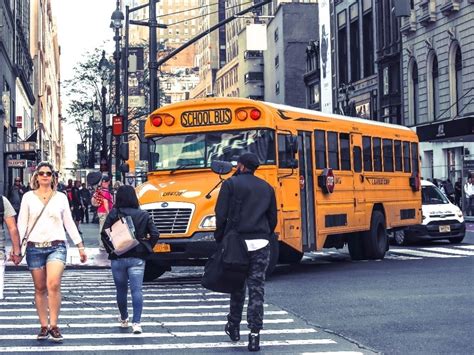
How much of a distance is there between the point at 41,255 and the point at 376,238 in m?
12.3

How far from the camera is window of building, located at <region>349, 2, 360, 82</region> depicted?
6838cm

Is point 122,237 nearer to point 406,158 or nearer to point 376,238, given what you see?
point 376,238

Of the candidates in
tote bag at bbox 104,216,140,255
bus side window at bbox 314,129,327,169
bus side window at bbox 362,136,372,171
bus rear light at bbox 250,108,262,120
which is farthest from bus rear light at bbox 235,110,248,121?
tote bag at bbox 104,216,140,255

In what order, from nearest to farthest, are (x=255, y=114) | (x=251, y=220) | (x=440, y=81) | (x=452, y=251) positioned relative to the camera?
1. (x=251, y=220)
2. (x=255, y=114)
3. (x=452, y=251)
4. (x=440, y=81)

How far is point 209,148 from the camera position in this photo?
17.5 m

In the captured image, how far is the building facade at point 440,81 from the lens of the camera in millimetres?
47000

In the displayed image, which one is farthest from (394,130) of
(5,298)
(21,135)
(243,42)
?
(243,42)

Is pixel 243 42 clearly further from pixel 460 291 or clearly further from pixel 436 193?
pixel 460 291

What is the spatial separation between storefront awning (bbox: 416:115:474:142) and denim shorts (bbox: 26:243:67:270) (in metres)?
33.0

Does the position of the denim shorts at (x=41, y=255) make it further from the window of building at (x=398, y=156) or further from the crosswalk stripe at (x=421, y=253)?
the window of building at (x=398, y=156)

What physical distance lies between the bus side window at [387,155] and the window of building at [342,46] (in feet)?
160

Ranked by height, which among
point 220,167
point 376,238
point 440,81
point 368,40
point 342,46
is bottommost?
point 376,238

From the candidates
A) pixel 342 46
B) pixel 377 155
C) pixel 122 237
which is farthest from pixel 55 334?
pixel 342 46

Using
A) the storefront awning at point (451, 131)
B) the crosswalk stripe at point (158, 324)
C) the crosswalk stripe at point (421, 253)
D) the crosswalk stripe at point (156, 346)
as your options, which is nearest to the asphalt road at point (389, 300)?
the crosswalk stripe at point (158, 324)
